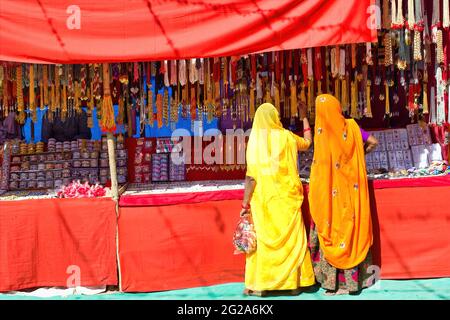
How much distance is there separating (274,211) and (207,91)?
178 cm

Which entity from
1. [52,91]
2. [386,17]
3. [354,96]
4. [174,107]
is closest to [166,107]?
[174,107]

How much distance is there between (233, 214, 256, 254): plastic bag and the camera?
367 centimetres

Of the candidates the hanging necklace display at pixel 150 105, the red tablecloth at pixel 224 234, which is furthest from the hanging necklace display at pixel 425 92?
the hanging necklace display at pixel 150 105

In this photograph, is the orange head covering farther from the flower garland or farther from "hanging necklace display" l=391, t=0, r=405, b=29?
the flower garland

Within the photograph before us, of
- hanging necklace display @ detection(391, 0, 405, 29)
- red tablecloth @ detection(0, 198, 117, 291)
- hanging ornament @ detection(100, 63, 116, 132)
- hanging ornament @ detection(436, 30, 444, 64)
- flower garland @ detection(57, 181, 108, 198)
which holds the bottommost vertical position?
red tablecloth @ detection(0, 198, 117, 291)

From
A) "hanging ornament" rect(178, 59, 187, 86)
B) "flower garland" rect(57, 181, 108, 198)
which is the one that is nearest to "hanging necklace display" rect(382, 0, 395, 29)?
"hanging ornament" rect(178, 59, 187, 86)

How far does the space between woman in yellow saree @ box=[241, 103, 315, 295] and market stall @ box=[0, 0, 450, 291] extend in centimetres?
39

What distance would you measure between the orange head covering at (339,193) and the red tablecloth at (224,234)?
1.13 ft

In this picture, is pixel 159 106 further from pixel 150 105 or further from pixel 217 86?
pixel 217 86

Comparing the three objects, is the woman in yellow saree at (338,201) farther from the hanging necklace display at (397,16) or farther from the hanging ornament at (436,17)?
the hanging ornament at (436,17)

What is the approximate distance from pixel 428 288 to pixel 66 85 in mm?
3788

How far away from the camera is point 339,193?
3.73 metres

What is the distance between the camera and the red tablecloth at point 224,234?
3.99 m
